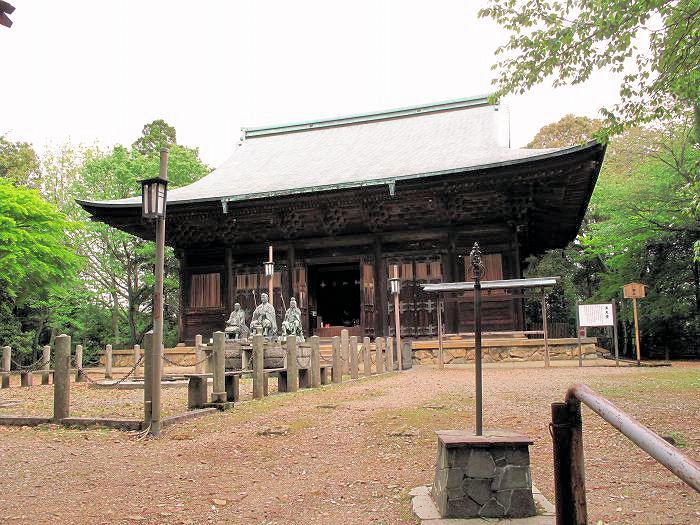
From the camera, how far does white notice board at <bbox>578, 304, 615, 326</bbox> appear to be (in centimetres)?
1509

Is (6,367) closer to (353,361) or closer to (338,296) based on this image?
(353,361)

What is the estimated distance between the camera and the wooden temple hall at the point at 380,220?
674 inches

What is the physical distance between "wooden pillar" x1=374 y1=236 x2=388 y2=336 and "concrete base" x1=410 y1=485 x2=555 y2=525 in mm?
14739

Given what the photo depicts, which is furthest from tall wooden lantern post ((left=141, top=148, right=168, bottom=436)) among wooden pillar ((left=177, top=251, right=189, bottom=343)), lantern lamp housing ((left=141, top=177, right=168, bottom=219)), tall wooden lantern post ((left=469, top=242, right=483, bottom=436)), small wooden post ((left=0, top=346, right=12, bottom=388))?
wooden pillar ((left=177, top=251, right=189, bottom=343))

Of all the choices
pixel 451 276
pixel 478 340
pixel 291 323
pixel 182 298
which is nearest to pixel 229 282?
pixel 182 298

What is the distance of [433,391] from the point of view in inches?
382

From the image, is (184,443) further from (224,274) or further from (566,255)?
(566,255)

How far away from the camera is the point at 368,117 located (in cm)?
2670

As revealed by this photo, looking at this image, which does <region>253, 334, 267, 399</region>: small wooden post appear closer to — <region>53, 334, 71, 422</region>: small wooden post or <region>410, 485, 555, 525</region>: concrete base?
<region>53, 334, 71, 422</region>: small wooden post

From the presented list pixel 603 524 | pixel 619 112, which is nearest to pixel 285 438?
pixel 603 524

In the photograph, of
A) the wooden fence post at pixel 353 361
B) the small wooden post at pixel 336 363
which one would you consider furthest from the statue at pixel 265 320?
the small wooden post at pixel 336 363

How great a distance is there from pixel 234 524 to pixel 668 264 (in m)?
22.5

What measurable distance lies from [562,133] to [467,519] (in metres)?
31.7

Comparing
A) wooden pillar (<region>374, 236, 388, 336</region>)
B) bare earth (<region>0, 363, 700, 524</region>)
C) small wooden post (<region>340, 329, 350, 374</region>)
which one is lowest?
bare earth (<region>0, 363, 700, 524</region>)
